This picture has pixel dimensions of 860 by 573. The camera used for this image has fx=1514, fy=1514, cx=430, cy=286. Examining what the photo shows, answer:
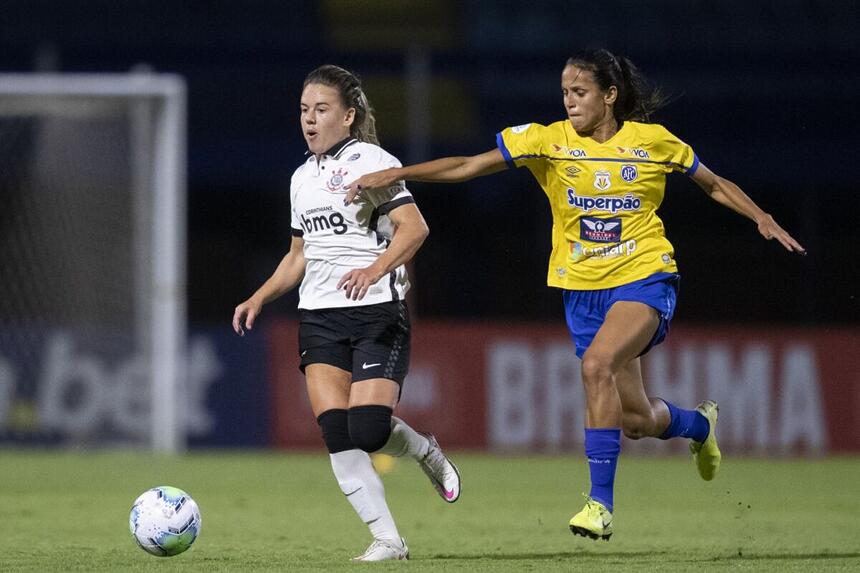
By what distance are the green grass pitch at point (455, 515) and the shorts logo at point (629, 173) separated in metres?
1.46

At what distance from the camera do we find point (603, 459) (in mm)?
5660

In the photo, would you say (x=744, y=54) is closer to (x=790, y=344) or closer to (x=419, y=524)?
(x=790, y=344)

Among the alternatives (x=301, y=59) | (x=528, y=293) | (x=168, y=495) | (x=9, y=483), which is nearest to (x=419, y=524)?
(x=168, y=495)

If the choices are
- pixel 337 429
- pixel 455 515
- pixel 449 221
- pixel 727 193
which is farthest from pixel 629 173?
pixel 449 221

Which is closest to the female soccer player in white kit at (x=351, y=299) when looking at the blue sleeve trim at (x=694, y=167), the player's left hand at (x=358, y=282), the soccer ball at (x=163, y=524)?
the player's left hand at (x=358, y=282)

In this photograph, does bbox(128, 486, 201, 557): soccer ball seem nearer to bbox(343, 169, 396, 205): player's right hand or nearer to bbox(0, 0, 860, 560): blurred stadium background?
bbox(343, 169, 396, 205): player's right hand

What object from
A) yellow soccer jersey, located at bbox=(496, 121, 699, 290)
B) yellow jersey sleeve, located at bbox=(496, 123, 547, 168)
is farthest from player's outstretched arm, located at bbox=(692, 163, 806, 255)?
yellow jersey sleeve, located at bbox=(496, 123, 547, 168)

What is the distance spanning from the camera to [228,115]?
16953 mm

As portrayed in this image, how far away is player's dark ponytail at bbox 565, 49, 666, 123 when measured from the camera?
596 centimetres

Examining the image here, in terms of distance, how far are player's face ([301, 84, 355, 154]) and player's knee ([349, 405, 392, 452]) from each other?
1040 mm

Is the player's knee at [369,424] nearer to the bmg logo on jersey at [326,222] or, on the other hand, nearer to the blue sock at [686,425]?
the bmg logo on jersey at [326,222]

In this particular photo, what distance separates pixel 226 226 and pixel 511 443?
5.17 meters

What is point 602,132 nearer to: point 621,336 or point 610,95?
point 610,95

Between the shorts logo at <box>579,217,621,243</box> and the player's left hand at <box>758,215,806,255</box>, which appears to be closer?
the player's left hand at <box>758,215,806,255</box>
